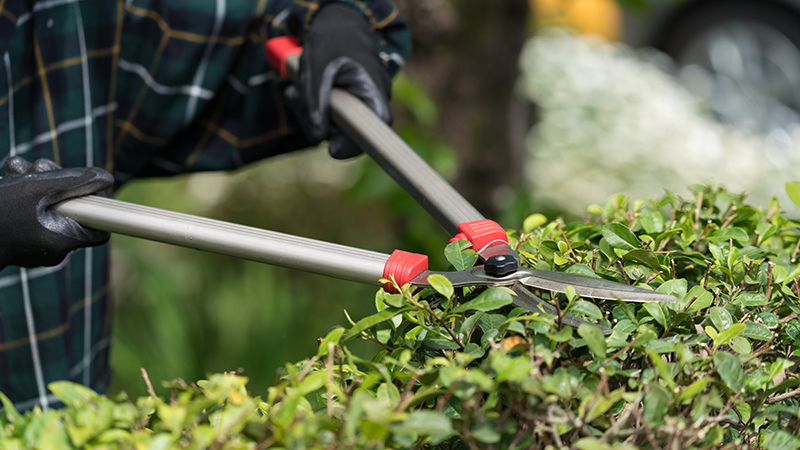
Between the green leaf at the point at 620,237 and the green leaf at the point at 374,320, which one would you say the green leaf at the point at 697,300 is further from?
the green leaf at the point at 374,320

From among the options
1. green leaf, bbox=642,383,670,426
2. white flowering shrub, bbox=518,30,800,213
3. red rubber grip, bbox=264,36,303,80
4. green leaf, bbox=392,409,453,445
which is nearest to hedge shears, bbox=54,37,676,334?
green leaf, bbox=642,383,670,426

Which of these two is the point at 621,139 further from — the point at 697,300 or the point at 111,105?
the point at 697,300

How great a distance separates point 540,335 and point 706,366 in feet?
0.59

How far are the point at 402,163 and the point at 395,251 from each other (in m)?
0.32

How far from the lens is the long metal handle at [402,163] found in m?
1.06

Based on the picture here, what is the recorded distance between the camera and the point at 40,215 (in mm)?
1023

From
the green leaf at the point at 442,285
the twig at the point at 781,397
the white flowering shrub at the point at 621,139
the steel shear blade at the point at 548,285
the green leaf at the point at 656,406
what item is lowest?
the white flowering shrub at the point at 621,139

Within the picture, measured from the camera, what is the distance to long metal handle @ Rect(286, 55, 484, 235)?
106 cm

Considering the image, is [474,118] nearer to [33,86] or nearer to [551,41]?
[33,86]

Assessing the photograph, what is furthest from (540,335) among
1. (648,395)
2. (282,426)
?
(282,426)

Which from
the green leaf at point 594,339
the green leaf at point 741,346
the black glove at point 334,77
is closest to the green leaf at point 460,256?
the green leaf at point 594,339

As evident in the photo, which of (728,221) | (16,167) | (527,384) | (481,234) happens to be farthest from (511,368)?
(16,167)

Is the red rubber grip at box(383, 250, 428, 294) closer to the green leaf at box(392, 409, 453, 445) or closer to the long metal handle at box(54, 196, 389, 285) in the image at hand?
the long metal handle at box(54, 196, 389, 285)

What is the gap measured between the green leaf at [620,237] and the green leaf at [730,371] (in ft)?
0.75
